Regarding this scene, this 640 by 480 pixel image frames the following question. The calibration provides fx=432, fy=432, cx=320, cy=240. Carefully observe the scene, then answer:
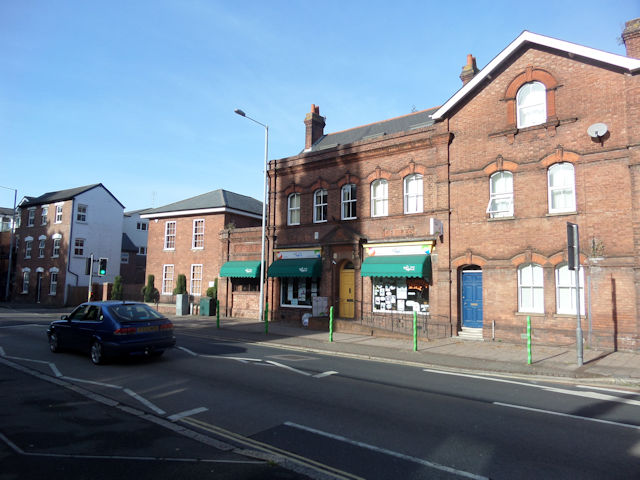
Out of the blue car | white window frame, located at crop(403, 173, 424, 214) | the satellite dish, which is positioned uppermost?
the satellite dish

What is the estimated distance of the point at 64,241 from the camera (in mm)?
39062

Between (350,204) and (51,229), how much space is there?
3300 centimetres

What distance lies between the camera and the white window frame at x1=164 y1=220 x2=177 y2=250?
106ft

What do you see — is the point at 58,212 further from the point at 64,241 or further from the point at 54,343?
the point at 54,343

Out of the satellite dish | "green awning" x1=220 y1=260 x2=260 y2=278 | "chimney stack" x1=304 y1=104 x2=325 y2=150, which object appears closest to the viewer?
the satellite dish

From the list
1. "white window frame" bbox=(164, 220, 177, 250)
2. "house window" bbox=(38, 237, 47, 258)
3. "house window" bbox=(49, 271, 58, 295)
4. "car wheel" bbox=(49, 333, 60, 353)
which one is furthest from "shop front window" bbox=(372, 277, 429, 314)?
"house window" bbox=(38, 237, 47, 258)

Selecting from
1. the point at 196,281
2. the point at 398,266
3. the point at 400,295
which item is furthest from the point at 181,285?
the point at 398,266

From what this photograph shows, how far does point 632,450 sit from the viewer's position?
561cm

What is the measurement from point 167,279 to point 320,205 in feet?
50.7

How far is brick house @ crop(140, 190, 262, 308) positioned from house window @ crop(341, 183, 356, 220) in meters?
8.89

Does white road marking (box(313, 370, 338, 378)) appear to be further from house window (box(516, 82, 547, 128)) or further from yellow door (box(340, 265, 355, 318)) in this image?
house window (box(516, 82, 547, 128))

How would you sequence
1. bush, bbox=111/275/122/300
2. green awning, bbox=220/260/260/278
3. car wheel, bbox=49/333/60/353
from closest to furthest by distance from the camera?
car wheel, bbox=49/333/60/353
green awning, bbox=220/260/260/278
bush, bbox=111/275/122/300

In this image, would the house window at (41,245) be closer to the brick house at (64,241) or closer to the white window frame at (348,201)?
the brick house at (64,241)

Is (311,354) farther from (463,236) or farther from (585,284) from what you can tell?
(585,284)
